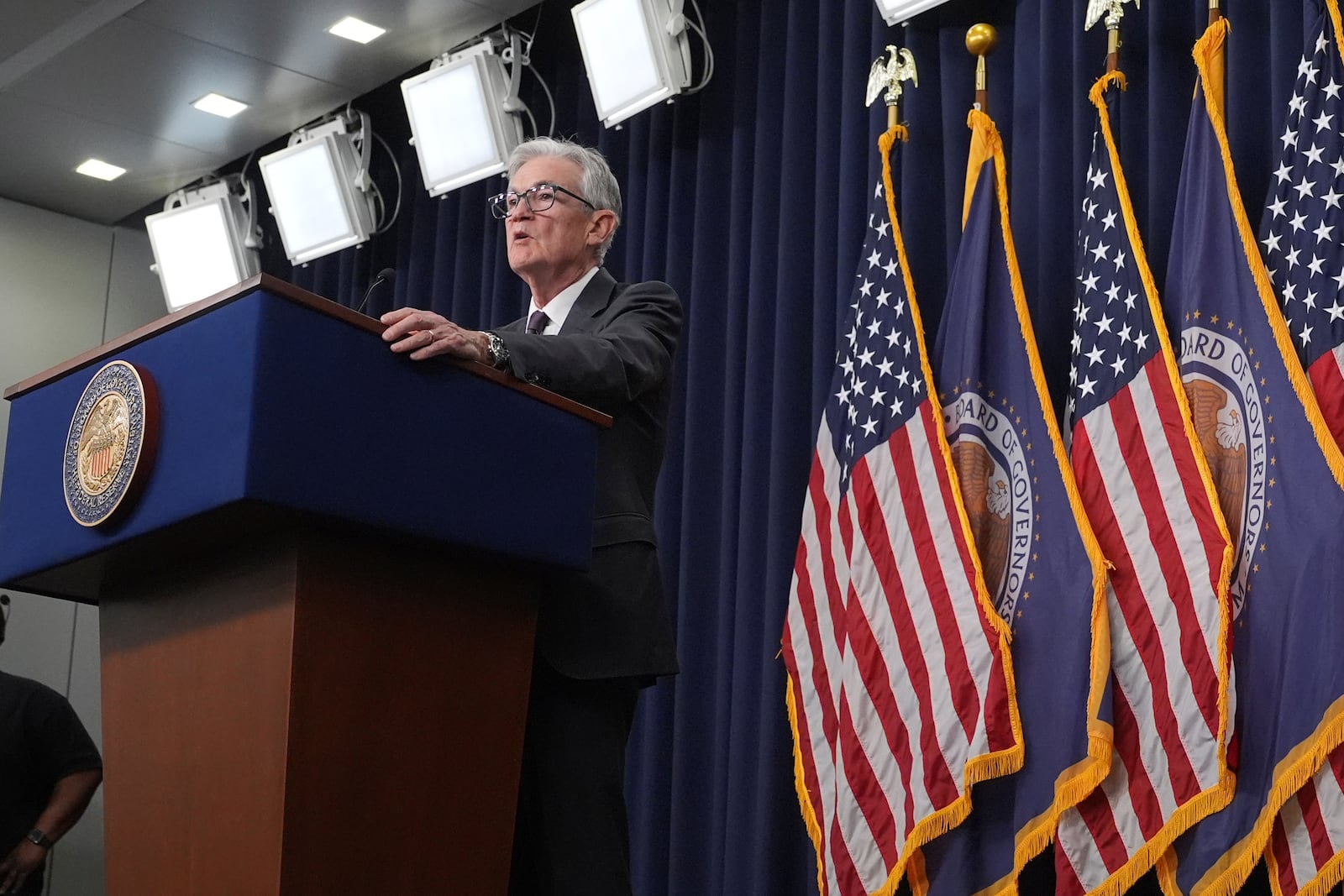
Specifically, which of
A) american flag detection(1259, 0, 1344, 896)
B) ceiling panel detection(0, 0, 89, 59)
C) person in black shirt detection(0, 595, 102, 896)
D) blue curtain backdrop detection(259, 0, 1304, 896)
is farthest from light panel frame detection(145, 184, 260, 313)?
american flag detection(1259, 0, 1344, 896)

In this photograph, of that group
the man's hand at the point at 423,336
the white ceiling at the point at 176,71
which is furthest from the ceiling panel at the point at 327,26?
the man's hand at the point at 423,336

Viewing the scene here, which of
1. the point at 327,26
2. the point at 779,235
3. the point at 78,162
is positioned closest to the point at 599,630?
the point at 779,235

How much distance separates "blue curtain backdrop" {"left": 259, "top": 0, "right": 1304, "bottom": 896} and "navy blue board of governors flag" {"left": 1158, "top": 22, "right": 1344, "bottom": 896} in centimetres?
23

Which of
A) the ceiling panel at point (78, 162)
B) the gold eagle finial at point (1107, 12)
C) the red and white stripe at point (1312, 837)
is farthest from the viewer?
the ceiling panel at point (78, 162)

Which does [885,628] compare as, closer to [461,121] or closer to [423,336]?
[423,336]

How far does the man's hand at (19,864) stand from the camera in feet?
13.9

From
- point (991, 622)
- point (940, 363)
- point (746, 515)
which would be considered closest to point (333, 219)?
point (746, 515)

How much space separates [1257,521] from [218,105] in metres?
3.94

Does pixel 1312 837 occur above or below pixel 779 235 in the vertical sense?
below

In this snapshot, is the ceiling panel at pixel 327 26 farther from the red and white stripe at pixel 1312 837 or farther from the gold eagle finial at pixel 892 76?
the red and white stripe at pixel 1312 837

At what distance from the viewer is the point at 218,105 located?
18.0 feet

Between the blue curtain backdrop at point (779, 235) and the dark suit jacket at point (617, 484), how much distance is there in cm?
163

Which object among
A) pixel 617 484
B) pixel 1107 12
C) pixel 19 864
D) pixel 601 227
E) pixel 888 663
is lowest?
pixel 19 864

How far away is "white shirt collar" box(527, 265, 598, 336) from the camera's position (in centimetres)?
226
